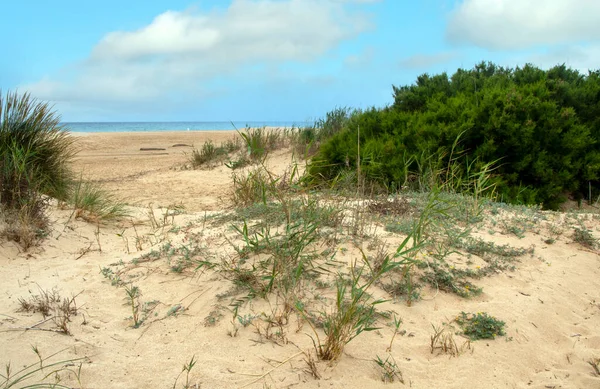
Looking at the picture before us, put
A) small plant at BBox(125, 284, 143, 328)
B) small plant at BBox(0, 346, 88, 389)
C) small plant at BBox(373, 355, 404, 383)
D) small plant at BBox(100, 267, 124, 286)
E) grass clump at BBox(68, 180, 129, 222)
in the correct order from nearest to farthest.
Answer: small plant at BBox(0, 346, 88, 389) → small plant at BBox(373, 355, 404, 383) → small plant at BBox(125, 284, 143, 328) → small plant at BBox(100, 267, 124, 286) → grass clump at BBox(68, 180, 129, 222)

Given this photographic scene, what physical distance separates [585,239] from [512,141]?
2670mm

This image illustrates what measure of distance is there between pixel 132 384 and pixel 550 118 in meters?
6.62

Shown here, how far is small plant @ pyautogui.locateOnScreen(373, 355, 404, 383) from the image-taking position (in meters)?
2.64

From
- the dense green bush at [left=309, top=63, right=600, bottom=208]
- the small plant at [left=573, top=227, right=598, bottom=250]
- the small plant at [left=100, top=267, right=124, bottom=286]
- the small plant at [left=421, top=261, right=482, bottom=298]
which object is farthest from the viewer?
the dense green bush at [left=309, top=63, right=600, bottom=208]

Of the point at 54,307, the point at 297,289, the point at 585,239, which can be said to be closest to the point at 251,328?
the point at 297,289

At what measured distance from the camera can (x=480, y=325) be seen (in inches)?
122

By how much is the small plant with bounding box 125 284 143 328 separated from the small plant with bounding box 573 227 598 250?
3.83 m

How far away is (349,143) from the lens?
8195 mm

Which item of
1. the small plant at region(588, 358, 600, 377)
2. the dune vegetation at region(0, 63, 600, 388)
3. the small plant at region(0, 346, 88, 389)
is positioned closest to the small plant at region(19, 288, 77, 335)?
the dune vegetation at region(0, 63, 600, 388)

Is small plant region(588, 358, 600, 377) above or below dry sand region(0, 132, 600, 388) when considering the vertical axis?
below

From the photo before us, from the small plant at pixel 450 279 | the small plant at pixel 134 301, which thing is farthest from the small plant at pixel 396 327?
the small plant at pixel 134 301

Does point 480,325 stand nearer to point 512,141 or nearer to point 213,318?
point 213,318

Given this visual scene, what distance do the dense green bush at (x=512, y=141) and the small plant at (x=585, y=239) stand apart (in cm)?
161

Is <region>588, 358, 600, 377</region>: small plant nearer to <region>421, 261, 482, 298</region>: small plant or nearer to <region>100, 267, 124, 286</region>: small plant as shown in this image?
<region>421, 261, 482, 298</region>: small plant
